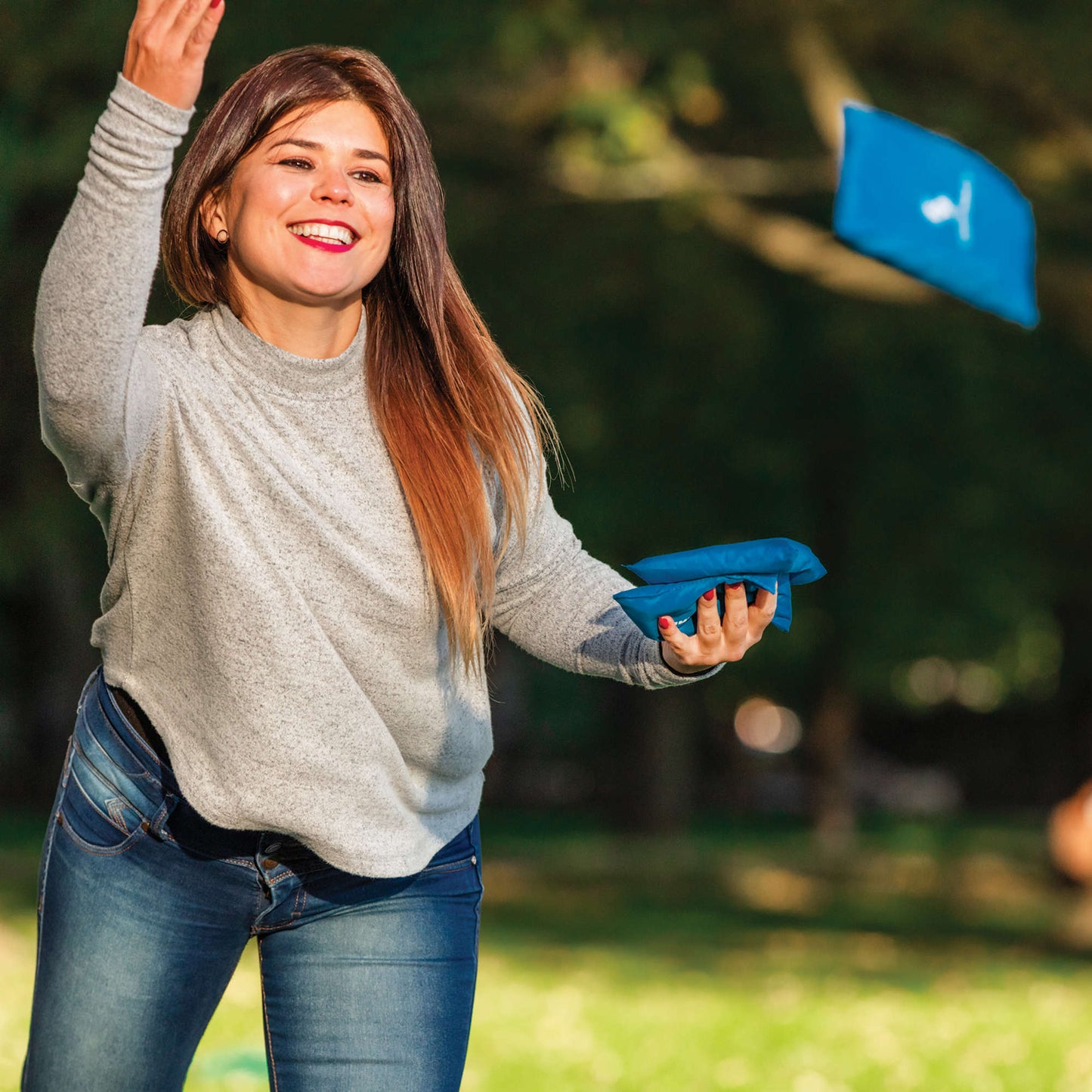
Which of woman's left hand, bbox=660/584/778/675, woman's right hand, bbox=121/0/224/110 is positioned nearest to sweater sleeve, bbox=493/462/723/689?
woman's left hand, bbox=660/584/778/675

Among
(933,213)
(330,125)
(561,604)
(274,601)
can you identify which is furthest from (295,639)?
(933,213)

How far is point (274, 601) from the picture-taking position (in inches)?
86.9

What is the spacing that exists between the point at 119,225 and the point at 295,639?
0.62 meters

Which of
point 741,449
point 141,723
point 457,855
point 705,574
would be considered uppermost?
point 741,449

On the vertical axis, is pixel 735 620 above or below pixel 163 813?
above

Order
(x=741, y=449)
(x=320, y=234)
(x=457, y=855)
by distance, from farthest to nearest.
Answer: (x=741, y=449), (x=457, y=855), (x=320, y=234)

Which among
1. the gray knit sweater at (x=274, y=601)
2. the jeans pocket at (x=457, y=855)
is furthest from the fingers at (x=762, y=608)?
the jeans pocket at (x=457, y=855)

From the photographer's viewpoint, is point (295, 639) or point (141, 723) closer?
point (295, 639)

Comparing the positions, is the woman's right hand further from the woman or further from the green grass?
the green grass

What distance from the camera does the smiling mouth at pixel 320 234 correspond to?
7.55 ft

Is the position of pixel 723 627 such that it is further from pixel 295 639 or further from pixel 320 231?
pixel 320 231

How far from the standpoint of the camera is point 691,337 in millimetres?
13133

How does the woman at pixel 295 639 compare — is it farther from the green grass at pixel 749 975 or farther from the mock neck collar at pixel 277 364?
the green grass at pixel 749 975

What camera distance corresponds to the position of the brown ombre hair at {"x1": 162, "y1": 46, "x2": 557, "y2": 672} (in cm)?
233
